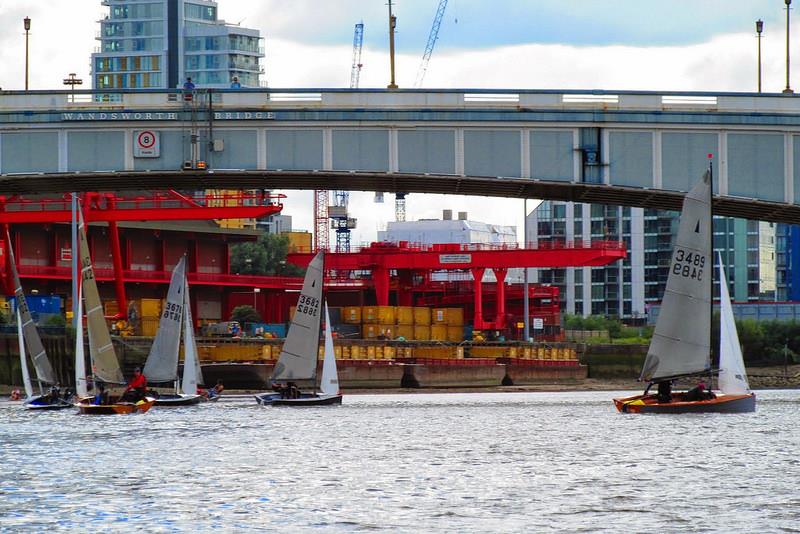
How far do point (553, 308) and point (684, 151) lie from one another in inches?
3074

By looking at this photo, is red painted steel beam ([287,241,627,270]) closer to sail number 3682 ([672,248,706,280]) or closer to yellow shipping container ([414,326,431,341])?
yellow shipping container ([414,326,431,341])

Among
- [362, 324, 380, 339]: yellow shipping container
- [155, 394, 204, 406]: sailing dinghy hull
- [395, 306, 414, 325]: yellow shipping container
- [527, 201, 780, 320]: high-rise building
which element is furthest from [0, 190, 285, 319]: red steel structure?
[527, 201, 780, 320]: high-rise building

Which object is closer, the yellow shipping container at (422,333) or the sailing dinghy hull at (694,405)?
the sailing dinghy hull at (694,405)

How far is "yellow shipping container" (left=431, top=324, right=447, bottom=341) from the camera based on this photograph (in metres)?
128

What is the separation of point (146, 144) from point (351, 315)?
213ft

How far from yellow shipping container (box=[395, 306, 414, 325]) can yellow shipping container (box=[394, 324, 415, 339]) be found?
294 millimetres

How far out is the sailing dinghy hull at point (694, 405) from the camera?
66.1 meters

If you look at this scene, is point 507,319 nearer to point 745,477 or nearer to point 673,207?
point 673,207

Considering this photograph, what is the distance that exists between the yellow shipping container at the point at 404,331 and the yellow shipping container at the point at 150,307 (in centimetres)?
1735

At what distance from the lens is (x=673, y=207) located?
66125mm

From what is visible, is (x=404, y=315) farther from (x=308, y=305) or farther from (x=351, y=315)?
(x=308, y=305)

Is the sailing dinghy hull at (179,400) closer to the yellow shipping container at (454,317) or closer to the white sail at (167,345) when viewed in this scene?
the white sail at (167,345)

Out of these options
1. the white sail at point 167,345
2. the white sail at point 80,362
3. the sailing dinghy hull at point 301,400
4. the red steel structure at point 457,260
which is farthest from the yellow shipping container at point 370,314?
the white sail at point 80,362

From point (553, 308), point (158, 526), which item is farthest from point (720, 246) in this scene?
point (158, 526)
